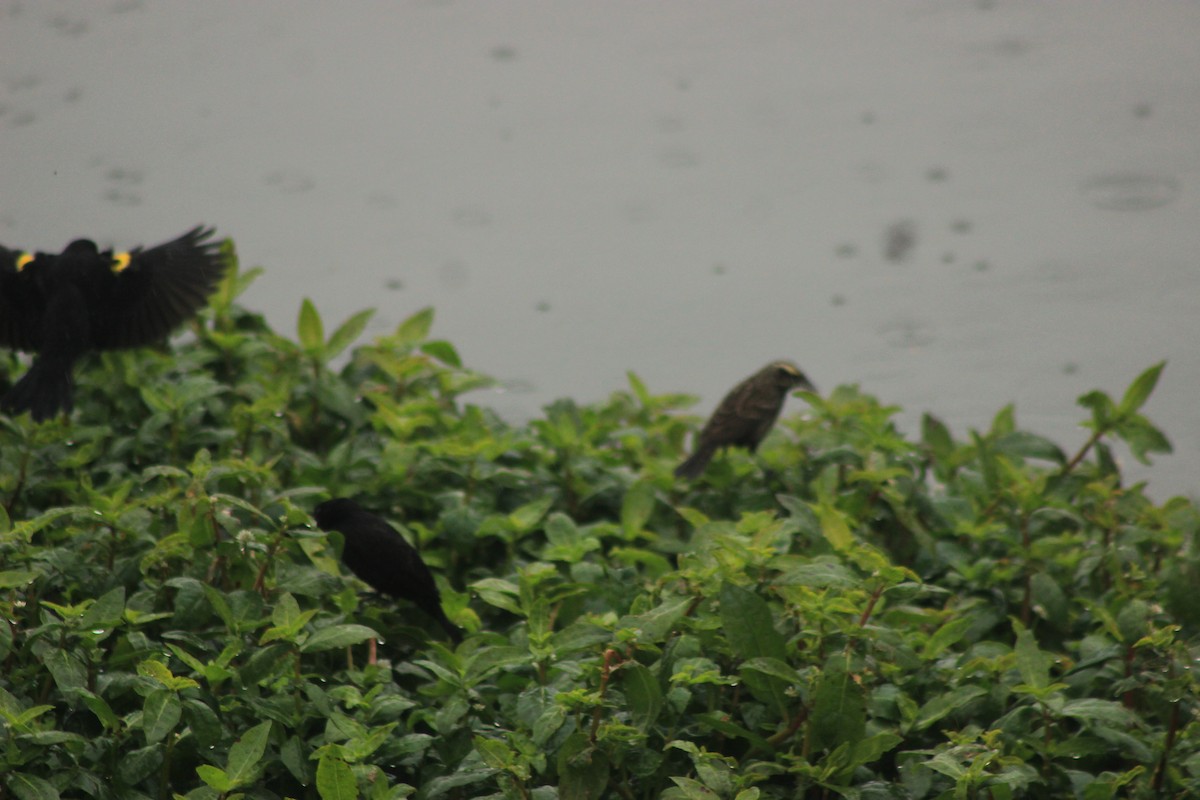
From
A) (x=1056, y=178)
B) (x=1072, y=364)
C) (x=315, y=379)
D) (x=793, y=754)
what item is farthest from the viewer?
(x=1056, y=178)

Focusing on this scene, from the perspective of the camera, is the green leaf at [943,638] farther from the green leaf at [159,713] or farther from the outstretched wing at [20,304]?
the outstretched wing at [20,304]

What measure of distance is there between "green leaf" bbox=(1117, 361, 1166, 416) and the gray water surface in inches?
62.1

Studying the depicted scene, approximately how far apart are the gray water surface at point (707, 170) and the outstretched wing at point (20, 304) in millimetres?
1808

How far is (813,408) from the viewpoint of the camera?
3.35 m

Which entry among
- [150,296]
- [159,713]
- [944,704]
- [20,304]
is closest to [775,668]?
[944,704]

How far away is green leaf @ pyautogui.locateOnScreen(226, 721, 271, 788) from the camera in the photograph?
1.95 metres

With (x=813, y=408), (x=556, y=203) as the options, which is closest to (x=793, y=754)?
(x=813, y=408)

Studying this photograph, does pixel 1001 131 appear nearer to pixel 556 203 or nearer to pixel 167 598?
pixel 556 203

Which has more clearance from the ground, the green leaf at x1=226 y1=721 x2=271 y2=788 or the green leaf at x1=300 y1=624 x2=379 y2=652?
the green leaf at x1=300 y1=624 x2=379 y2=652

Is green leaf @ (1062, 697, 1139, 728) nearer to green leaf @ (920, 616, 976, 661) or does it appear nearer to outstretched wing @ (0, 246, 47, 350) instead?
green leaf @ (920, 616, 976, 661)

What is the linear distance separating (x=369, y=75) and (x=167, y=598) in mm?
3574

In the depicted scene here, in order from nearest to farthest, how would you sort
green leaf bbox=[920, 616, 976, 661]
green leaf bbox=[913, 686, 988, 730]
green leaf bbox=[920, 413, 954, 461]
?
green leaf bbox=[913, 686, 988, 730] < green leaf bbox=[920, 616, 976, 661] < green leaf bbox=[920, 413, 954, 461]

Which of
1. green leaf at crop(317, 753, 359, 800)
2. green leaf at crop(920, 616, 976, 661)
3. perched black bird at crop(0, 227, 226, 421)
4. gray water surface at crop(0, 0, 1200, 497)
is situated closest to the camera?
green leaf at crop(317, 753, 359, 800)

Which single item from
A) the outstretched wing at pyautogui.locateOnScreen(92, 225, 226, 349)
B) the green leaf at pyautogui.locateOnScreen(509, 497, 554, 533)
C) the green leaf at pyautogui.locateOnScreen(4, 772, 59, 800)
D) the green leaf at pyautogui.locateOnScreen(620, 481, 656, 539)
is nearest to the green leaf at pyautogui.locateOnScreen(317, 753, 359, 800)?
the green leaf at pyautogui.locateOnScreen(4, 772, 59, 800)
